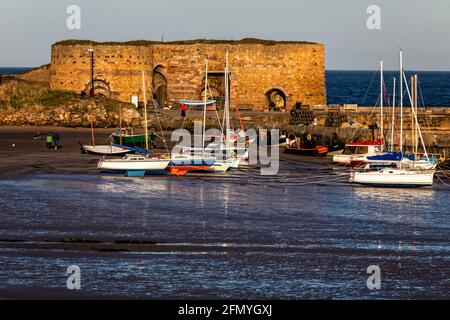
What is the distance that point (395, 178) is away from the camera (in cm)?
4669

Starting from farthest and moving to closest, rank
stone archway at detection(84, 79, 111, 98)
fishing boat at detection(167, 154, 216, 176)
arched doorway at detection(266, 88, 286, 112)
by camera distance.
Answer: arched doorway at detection(266, 88, 286, 112)
stone archway at detection(84, 79, 111, 98)
fishing boat at detection(167, 154, 216, 176)

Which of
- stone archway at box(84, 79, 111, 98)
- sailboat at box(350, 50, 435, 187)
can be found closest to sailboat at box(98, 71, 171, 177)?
sailboat at box(350, 50, 435, 187)

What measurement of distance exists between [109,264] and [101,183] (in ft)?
59.1

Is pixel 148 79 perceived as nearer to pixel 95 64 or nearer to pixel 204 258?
pixel 95 64

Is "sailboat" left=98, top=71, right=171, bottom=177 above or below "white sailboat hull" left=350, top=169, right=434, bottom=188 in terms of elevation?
above

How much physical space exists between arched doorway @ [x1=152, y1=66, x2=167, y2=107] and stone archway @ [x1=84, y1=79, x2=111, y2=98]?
3.84 meters

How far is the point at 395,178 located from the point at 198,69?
33.3 m

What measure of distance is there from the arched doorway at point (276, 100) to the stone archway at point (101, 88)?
12.5 m

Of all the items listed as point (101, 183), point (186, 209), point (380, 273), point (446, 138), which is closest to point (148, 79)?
point (446, 138)

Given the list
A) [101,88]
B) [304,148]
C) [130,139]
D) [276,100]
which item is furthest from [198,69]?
[304,148]

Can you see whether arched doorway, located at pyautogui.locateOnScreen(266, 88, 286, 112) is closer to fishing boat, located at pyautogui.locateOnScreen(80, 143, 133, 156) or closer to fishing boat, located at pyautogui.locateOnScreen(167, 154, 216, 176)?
fishing boat, located at pyautogui.locateOnScreen(80, 143, 133, 156)

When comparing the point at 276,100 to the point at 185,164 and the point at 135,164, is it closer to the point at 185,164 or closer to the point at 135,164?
A: the point at 185,164

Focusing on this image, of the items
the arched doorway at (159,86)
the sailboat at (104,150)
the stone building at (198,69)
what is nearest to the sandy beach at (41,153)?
the sailboat at (104,150)

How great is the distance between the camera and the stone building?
7706cm
